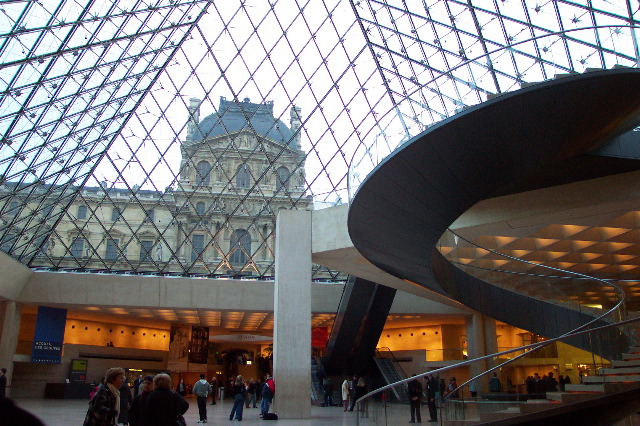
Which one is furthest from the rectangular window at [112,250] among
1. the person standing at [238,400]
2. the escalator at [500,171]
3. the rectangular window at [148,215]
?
the escalator at [500,171]

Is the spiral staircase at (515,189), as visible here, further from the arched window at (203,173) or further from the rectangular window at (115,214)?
the rectangular window at (115,214)

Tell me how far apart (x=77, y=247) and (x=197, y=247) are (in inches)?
233

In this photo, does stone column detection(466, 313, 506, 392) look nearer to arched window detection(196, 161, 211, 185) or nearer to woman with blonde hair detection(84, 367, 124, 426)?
arched window detection(196, 161, 211, 185)

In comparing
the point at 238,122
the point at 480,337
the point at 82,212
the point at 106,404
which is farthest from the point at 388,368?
the point at 106,404

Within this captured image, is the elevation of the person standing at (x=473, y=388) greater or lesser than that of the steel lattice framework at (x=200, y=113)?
lesser

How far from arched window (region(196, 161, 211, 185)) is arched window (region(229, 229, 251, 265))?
3384 mm

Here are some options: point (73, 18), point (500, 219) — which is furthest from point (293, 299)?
point (73, 18)

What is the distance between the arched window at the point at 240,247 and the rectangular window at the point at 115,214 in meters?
6.00

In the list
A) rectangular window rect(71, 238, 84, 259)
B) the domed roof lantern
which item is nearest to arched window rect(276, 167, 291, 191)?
the domed roof lantern

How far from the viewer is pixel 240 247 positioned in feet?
101

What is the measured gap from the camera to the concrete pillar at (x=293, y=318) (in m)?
14.9

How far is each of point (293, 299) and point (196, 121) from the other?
1847cm

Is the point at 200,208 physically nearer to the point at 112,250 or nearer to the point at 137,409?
the point at 112,250

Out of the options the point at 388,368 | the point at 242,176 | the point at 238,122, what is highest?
the point at 238,122
